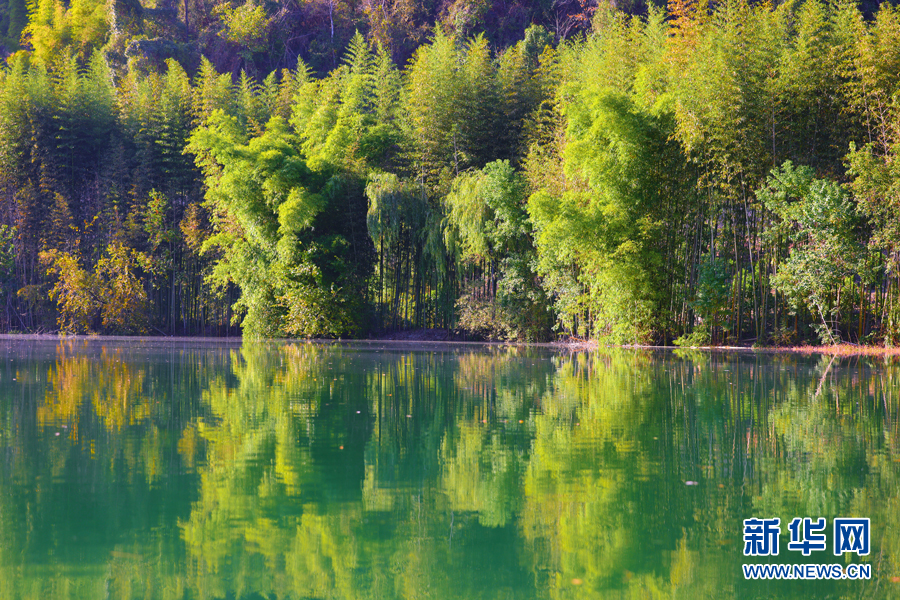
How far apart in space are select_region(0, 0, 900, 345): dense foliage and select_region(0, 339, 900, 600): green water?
8.22 meters

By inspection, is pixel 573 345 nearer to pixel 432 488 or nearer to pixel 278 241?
pixel 278 241

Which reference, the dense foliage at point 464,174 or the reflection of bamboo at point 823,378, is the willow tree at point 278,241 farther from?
the reflection of bamboo at point 823,378

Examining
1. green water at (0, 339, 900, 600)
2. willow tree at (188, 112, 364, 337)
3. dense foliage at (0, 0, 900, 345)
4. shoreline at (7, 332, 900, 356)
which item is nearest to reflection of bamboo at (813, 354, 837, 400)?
green water at (0, 339, 900, 600)

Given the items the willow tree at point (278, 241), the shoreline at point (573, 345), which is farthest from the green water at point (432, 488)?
the willow tree at point (278, 241)

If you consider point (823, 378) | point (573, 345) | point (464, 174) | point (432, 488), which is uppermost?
point (464, 174)

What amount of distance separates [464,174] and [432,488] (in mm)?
17422

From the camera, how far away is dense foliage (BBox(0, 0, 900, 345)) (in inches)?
629

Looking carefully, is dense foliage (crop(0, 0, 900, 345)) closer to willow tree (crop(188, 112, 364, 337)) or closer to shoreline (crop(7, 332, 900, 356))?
willow tree (crop(188, 112, 364, 337))

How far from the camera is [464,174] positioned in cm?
2134

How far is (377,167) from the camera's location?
23594mm

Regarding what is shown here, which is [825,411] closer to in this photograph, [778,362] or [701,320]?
[778,362]

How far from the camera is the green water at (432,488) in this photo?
3102 millimetres

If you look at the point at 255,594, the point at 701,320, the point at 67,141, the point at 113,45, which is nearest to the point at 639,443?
the point at 255,594

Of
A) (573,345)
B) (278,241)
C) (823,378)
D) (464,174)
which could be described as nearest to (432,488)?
(823,378)
